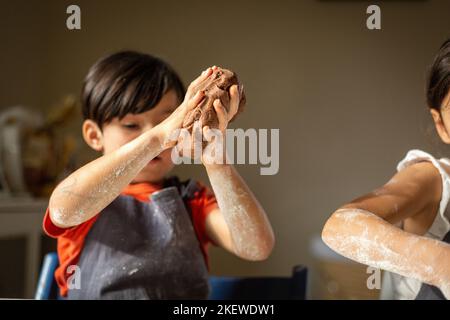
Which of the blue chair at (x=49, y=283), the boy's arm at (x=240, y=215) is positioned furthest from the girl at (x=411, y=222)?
the blue chair at (x=49, y=283)

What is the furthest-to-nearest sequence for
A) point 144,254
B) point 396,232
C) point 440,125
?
point 144,254 → point 440,125 → point 396,232

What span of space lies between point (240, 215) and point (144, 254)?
0.44ft

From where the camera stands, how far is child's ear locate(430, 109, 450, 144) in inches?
21.3

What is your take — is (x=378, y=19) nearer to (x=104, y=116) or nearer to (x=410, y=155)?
(x=410, y=155)

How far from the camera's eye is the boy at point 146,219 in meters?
0.59

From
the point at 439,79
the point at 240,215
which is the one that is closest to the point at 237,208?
the point at 240,215

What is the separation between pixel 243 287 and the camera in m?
0.72

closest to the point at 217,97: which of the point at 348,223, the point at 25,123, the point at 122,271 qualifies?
the point at 348,223

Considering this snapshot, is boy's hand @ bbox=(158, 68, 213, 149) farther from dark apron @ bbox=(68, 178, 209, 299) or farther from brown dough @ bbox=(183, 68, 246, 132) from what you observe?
dark apron @ bbox=(68, 178, 209, 299)

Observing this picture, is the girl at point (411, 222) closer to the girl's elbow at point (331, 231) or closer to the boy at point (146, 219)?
the girl's elbow at point (331, 231)

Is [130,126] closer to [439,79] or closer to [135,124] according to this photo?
[135,124]

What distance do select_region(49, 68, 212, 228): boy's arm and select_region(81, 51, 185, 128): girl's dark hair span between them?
123 millimetres

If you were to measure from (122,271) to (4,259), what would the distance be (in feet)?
1.23

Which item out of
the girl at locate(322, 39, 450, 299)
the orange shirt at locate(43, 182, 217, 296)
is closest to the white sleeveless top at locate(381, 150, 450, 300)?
the girl at locate(322, 39, 450, 299)
